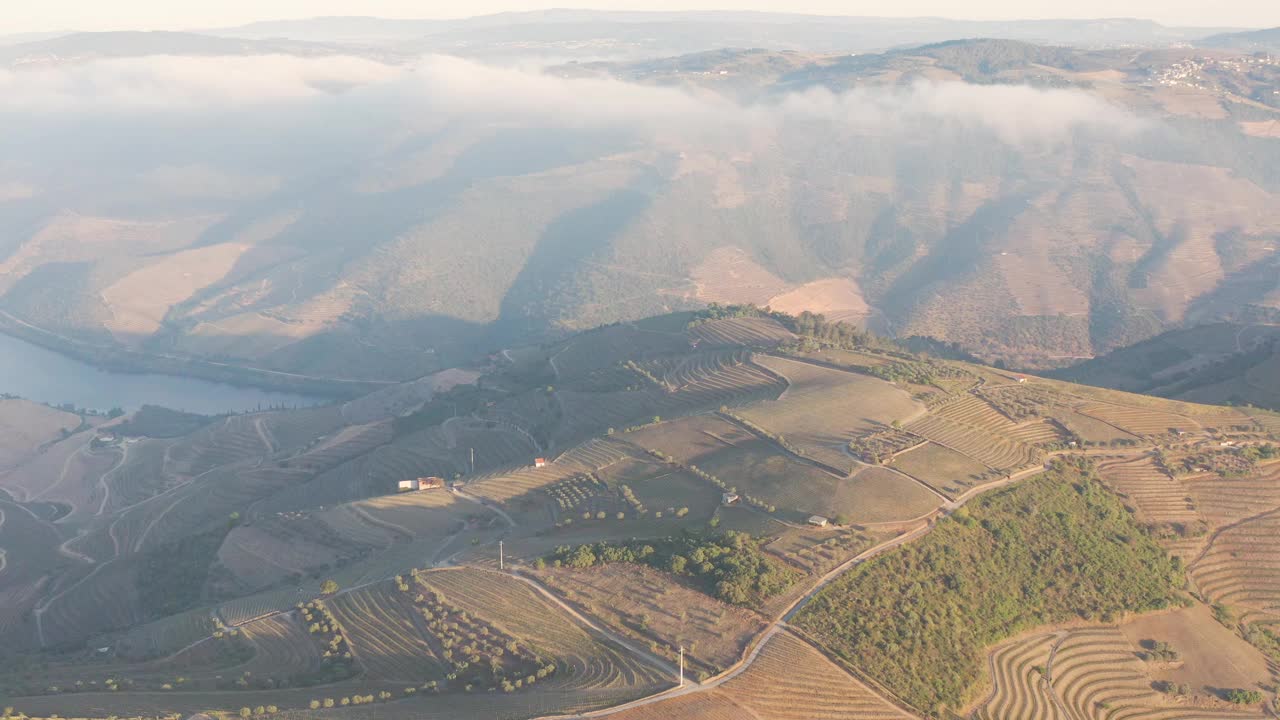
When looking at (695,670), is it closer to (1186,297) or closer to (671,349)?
(671,349)

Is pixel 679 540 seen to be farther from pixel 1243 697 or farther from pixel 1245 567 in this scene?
pixel 1245 567

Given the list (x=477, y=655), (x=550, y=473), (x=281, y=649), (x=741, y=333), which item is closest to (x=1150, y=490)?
(x=550, y=473)

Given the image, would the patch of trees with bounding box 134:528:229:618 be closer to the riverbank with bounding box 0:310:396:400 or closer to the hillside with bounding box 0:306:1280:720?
the hillside with bounding box 0:306:1280:720

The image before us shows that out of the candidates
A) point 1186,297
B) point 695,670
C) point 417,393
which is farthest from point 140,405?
point 1186,297

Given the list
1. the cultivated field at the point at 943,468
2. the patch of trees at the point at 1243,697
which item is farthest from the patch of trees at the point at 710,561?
the patch of trees at the point at 1243,697

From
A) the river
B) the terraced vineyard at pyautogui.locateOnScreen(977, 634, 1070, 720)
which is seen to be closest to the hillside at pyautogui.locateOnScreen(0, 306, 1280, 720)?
the terraced vineyard at pyautogui.locateOnScreen(977, 634, 1070, 720)

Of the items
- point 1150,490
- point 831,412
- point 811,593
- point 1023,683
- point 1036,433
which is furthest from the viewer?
point 831,412

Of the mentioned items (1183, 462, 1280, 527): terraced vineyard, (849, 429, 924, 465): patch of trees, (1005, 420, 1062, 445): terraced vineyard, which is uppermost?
(849, 429, 924, 465): patch of trees
